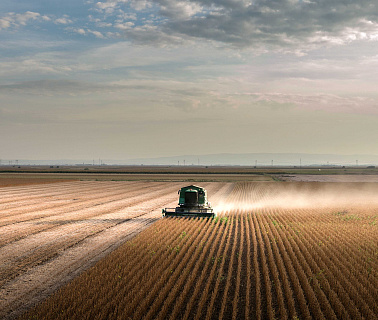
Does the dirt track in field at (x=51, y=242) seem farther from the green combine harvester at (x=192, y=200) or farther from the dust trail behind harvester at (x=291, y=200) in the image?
the dust trail behind harvester at (x=291, y=200)

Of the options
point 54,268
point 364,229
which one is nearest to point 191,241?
point 54,268

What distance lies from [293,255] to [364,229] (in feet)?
29.4

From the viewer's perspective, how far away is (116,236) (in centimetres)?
1847

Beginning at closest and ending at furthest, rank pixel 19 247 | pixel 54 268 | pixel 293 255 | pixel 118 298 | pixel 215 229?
1. pixel 118 298
2. pixel 54 268
3. pixel 293 255
4. pixel 19 247
5. pixel 215 229

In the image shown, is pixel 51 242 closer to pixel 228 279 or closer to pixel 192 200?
pixel 228 279

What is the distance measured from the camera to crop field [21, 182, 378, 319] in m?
8.94

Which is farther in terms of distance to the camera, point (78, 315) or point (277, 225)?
point (277, 225)

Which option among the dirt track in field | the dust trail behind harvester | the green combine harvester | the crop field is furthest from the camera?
the dust trail behind harvester

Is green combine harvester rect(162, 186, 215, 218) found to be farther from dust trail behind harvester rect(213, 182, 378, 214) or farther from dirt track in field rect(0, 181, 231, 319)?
dust trail behind harvester rect(213, 182, 378, 214)

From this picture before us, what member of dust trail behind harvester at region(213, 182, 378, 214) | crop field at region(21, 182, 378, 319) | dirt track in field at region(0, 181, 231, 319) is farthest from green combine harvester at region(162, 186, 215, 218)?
crop field at region(21, 182, 378, 319)

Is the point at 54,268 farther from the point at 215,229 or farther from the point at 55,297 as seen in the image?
the point at 215,229

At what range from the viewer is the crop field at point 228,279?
8.94 m

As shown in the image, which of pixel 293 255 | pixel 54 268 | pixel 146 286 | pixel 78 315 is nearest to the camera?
pixel 78 315

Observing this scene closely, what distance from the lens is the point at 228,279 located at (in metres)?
11.2
